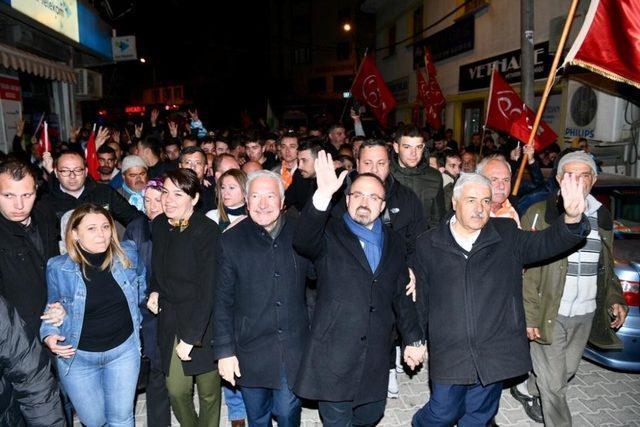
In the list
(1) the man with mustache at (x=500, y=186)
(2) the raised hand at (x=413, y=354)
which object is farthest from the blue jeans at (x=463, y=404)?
(1) the man with mustache at (x=500, y=186)

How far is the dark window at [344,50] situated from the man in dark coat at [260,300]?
39407mm

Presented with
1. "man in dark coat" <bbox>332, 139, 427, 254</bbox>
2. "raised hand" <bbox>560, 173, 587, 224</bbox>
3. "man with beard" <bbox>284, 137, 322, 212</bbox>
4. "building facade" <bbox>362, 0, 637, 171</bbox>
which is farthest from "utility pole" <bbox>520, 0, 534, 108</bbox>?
"raised hand" <bbox>560, 173, 587, 224</bbox>

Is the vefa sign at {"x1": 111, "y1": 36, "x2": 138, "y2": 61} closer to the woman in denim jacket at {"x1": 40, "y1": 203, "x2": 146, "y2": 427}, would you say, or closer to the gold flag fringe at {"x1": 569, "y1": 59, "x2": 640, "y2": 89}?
the woman in denim jacket at {"x1": 40, "y1": 203, "x2": 146, "y2": 427}

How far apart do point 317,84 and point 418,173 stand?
3918 cm

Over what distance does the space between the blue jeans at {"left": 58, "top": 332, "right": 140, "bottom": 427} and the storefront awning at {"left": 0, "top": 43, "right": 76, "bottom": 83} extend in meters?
7.38

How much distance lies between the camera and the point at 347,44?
4019 cm

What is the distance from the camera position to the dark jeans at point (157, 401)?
3.83m

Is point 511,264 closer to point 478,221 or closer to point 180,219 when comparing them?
point 478,221

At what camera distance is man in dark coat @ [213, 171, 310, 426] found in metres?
3.22

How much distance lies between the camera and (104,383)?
3406 millimetres

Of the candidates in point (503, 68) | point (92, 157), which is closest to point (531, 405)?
point (92, 157)

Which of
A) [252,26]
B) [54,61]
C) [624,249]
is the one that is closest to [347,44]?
[252,26]

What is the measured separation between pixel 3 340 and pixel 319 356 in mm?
1803

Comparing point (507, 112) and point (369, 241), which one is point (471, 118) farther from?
point (369, 241)
